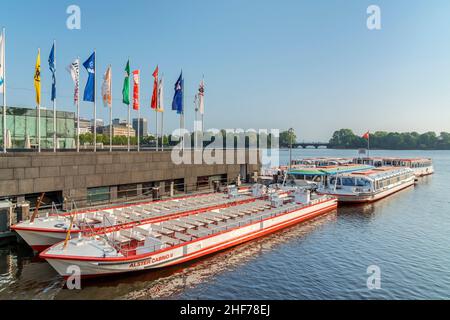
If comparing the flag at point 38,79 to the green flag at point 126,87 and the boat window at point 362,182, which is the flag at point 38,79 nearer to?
the green flag at point 126,87

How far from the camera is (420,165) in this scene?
84000mm

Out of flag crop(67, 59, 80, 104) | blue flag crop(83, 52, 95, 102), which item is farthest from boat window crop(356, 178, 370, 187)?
flag crop(67, 59, 80, 104)

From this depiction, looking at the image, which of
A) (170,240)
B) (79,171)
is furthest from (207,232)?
(79,171)

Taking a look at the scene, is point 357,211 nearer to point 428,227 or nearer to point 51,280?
point 428,227

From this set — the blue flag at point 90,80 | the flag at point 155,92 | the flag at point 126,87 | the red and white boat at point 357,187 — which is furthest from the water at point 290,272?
the flag at point 155,92

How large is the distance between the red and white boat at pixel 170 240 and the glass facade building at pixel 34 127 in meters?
24.9

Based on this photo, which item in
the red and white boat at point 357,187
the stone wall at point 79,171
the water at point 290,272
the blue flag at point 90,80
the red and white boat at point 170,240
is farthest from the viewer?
the red and white boat at point 357,187

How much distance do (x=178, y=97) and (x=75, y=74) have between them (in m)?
12.5

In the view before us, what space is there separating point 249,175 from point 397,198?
71.3ft

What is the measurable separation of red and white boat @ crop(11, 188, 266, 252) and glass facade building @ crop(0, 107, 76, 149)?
1948 cm

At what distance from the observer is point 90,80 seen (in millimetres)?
29906

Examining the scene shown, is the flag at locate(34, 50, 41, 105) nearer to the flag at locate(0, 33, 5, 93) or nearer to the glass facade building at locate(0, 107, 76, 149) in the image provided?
the flag at locate(0, 33, 5, 93)

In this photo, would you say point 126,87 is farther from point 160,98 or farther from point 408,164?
point 408,164

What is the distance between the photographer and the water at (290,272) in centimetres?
1616
